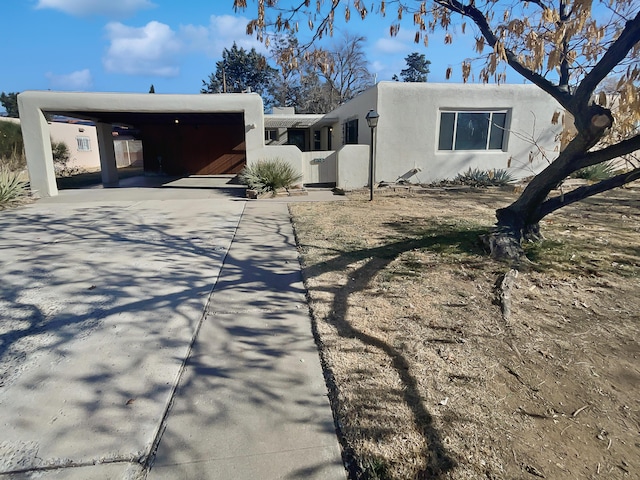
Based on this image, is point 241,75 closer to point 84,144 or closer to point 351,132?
point 84,144

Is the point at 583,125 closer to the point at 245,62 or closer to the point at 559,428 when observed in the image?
the point at 559,428

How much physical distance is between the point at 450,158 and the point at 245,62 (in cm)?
3861

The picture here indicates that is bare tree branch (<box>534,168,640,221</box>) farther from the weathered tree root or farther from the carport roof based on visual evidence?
the carport roof

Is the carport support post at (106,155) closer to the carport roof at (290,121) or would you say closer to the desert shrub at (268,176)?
the carport roof at (290,121)

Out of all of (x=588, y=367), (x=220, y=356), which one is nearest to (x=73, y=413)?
(x=220, y=356)

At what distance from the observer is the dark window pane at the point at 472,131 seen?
1342 cm

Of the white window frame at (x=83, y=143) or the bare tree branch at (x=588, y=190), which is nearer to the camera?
the bare tree branch at (x=588, y=190)

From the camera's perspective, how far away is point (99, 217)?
8805 mm

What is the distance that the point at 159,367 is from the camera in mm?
2830

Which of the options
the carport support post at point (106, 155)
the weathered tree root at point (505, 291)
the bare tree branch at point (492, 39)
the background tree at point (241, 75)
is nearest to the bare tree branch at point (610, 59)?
the bare tree branch at point (492, 39)

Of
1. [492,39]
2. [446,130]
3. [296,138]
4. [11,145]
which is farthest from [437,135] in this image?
[11,145]

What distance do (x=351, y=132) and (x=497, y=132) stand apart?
5.84 metres

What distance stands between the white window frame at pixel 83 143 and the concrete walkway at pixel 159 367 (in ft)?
84.8

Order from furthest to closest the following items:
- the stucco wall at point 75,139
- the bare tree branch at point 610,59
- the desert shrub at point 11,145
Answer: the stucco wall at point 75,139 → the desert shrub at point 11,145 → the bare tree branch at point 610,59
